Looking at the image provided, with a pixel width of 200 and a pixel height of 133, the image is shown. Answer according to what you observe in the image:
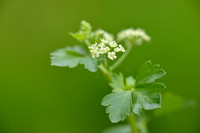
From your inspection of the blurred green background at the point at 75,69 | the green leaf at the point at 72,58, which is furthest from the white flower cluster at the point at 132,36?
the blurred green background at the point at 75,69

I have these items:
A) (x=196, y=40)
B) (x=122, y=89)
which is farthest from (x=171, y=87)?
(x=122, y=89)

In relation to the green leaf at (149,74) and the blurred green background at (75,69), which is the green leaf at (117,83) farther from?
the blurred green background at (75,69)

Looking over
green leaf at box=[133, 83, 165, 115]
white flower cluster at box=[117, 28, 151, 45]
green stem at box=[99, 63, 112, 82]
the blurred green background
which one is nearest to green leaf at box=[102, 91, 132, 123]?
green leaf at box=[133, 83, 165, 115]

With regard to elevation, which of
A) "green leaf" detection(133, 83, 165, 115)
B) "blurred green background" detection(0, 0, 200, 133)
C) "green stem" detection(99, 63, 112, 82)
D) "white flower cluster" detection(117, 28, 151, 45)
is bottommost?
"green leaf" detection(133, 83, 165, 115)

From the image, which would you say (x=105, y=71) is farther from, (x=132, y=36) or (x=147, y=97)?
(x=132, y=36)

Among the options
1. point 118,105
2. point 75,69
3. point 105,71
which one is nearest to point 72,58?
point 105,71

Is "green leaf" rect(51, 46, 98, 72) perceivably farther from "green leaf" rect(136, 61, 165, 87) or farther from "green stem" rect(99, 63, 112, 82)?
"green leaf" rect(136, 61, 165, 87)
